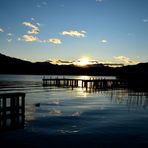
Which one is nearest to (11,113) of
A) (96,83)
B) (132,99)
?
(132,99)

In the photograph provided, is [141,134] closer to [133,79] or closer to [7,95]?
[7,95]

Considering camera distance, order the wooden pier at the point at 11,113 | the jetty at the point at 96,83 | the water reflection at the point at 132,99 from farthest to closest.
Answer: the jetty at the point at 96,83 < the water reflection at the point at 132,99 < the wooden pier at the point at 11,113

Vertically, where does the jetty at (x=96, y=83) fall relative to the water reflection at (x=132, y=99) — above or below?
above

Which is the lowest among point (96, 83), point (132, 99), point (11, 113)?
point (132, 99)

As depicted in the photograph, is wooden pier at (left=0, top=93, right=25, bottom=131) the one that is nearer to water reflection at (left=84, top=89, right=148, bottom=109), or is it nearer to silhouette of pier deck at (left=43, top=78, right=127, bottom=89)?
water reflection at (left=84, top=89, right=148, bottom=109)

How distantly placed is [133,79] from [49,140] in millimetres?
79808

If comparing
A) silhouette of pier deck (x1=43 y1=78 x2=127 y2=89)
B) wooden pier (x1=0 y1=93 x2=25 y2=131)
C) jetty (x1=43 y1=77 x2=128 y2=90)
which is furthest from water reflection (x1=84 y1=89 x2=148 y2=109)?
silhouette of pier deck (x1=43 y1=78 x2=127 y2=89)

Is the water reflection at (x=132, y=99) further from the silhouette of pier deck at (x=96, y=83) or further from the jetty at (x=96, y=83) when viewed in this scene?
the silhouette of pier deck at (x=96, y=83)

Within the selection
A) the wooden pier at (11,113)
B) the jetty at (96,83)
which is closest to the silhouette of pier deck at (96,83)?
the jetty at (96,83)

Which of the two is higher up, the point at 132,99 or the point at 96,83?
the point at 96,83

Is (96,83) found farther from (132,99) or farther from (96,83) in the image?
(132,99)

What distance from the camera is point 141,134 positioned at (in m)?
20.0

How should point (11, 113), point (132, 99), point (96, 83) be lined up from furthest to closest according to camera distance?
point (96, 83) < point (132, 99) < point (11, 113)

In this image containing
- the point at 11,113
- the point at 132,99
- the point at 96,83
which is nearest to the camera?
the point at 11,113
